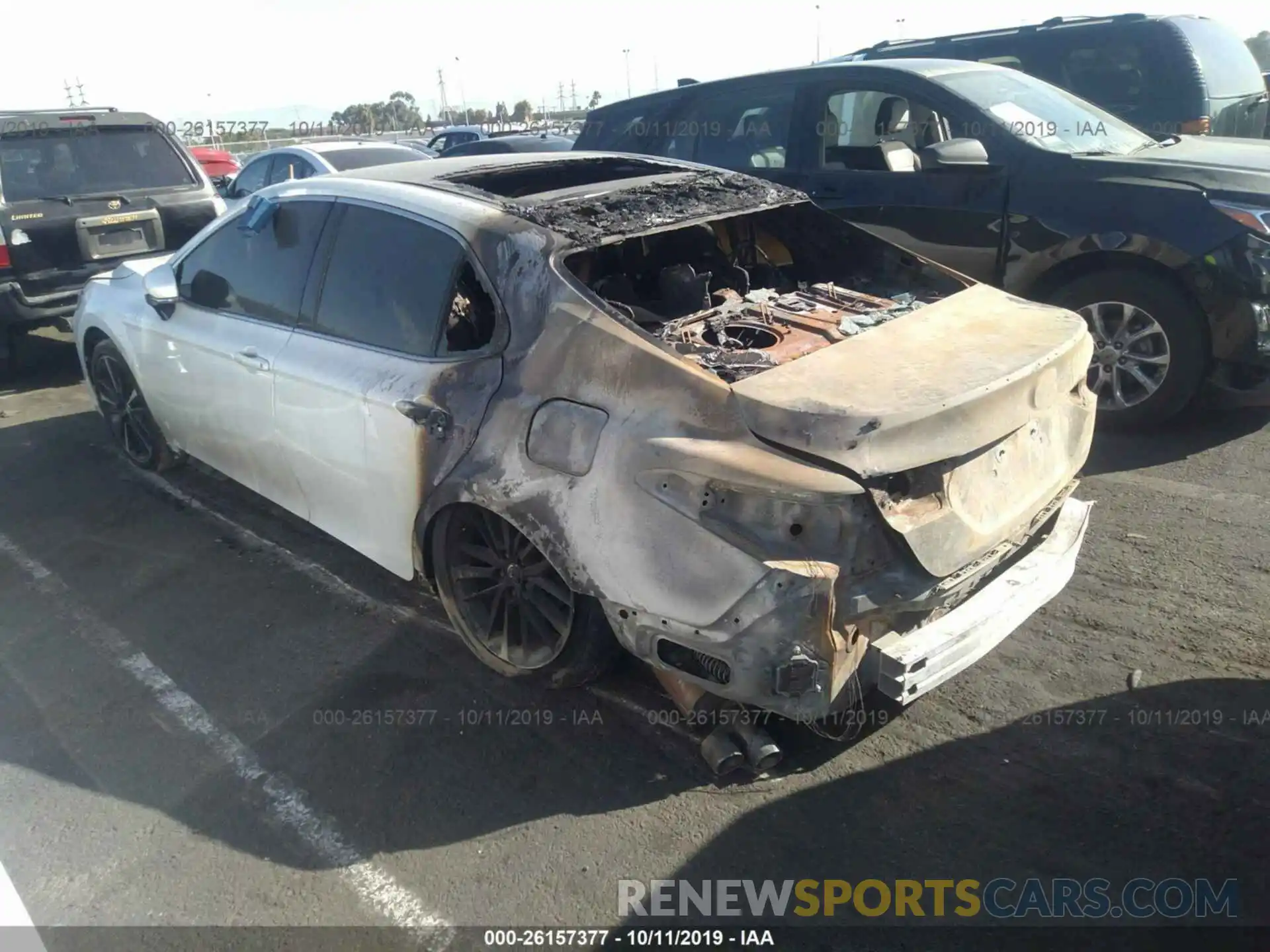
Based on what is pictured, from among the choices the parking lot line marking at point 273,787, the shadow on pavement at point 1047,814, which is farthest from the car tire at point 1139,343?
the parking lot line marking at point 273,787

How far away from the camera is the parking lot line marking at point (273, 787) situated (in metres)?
2.51

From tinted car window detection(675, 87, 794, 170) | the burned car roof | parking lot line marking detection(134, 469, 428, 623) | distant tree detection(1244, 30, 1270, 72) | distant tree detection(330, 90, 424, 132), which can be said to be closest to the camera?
the burned car roof

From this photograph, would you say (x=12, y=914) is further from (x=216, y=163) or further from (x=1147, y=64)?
(x=216, y=163)

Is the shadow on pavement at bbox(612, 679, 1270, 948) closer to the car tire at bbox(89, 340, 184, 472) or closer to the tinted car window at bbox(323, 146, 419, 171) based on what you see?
the car tire at bbox(89, 340, 184, 472)

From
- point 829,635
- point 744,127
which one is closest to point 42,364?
point 744,127

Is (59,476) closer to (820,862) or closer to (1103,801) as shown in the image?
(820,862)

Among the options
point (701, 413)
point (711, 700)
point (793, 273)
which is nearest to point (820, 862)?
point (711, 700)

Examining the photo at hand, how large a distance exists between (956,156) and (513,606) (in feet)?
12.0

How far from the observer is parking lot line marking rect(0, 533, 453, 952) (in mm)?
2506

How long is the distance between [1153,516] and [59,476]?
5.91 m

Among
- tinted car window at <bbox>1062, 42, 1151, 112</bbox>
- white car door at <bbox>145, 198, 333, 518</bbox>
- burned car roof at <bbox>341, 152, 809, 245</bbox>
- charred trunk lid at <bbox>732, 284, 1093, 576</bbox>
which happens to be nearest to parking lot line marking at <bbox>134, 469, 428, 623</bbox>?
white car door at <bbox>145, 198, 333, 518</bbox>

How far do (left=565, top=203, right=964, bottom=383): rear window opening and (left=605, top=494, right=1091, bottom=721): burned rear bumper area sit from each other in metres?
0.87

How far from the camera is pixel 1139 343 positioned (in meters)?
5.04

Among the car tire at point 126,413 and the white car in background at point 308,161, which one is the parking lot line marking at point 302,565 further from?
the white car in background at point 308,161
